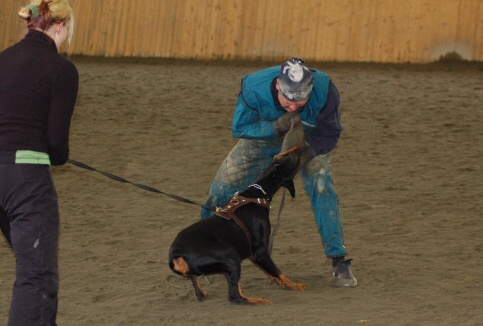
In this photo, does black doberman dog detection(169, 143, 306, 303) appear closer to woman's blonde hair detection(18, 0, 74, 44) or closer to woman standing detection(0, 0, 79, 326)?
woman standing detection(0, 0, 79, 326)

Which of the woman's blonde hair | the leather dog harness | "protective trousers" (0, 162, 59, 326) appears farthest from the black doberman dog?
the woman's blonde hair

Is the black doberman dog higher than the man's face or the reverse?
the reverse

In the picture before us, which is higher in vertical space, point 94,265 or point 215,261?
point 215,261

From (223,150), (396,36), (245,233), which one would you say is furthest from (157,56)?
(245,233)

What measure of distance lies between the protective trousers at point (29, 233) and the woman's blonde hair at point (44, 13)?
0.60 meters

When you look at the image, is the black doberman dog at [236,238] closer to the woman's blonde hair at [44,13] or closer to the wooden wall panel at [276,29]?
the woman's blonde hair at [44,13]

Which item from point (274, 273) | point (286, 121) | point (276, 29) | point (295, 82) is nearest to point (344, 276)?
point (274, 273)

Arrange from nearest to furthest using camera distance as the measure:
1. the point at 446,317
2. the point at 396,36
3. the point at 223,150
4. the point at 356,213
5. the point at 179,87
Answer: the point at 446,317 < the point at 356,213 < the point at 223,150 < the point at 179,87 < the point at 396,36

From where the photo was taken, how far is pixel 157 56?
17.2 m

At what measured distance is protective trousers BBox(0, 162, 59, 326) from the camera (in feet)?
11.7

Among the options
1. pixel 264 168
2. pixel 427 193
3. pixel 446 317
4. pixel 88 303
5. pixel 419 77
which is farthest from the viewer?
pixel 419 77

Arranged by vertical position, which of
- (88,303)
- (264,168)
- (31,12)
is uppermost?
(31,12)

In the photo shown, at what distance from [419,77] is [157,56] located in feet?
17.6

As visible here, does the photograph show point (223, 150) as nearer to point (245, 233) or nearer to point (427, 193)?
point (427, 193)
